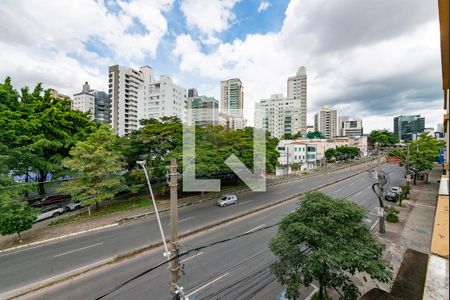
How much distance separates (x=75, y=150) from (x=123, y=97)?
4366 centimetres

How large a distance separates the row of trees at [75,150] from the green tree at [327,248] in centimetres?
1287

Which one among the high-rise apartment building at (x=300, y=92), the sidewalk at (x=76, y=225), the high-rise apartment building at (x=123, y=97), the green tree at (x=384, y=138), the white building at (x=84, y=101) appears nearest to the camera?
the sidewalk at (x=76, y=225)

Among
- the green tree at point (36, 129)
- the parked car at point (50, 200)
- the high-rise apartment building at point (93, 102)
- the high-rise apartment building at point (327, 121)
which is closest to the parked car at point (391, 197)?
the green tree at point (36, 129)

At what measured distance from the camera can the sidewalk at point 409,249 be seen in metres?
6.69

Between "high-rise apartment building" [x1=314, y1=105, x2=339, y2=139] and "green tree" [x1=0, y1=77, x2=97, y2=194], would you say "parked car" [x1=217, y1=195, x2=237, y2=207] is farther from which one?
"high-rise apartment building" [x1=314, y1=105, x2=339, y2=139]

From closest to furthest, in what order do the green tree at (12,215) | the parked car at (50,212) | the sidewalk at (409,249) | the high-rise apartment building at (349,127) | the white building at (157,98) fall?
1. the sidewalk at (409,249)
2. the green tree at (12,215)
3. the parked car at (50,212)
4. the white building at (157,98)
5. the high-rise apartment building at (349,127)

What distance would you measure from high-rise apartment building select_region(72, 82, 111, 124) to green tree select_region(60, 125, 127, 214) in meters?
62.3

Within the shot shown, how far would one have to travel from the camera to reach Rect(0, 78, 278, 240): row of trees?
14.5 metres

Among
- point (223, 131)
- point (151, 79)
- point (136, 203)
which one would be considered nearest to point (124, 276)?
point (136, 203)

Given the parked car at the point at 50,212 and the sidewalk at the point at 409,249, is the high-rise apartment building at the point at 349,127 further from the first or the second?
the parked car at the point at 50,212

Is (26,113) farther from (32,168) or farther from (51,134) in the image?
(32,168)

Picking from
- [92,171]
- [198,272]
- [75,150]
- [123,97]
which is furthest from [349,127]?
[198,272]

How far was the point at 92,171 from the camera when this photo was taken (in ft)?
52.7

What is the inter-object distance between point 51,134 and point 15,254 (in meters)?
11.5
